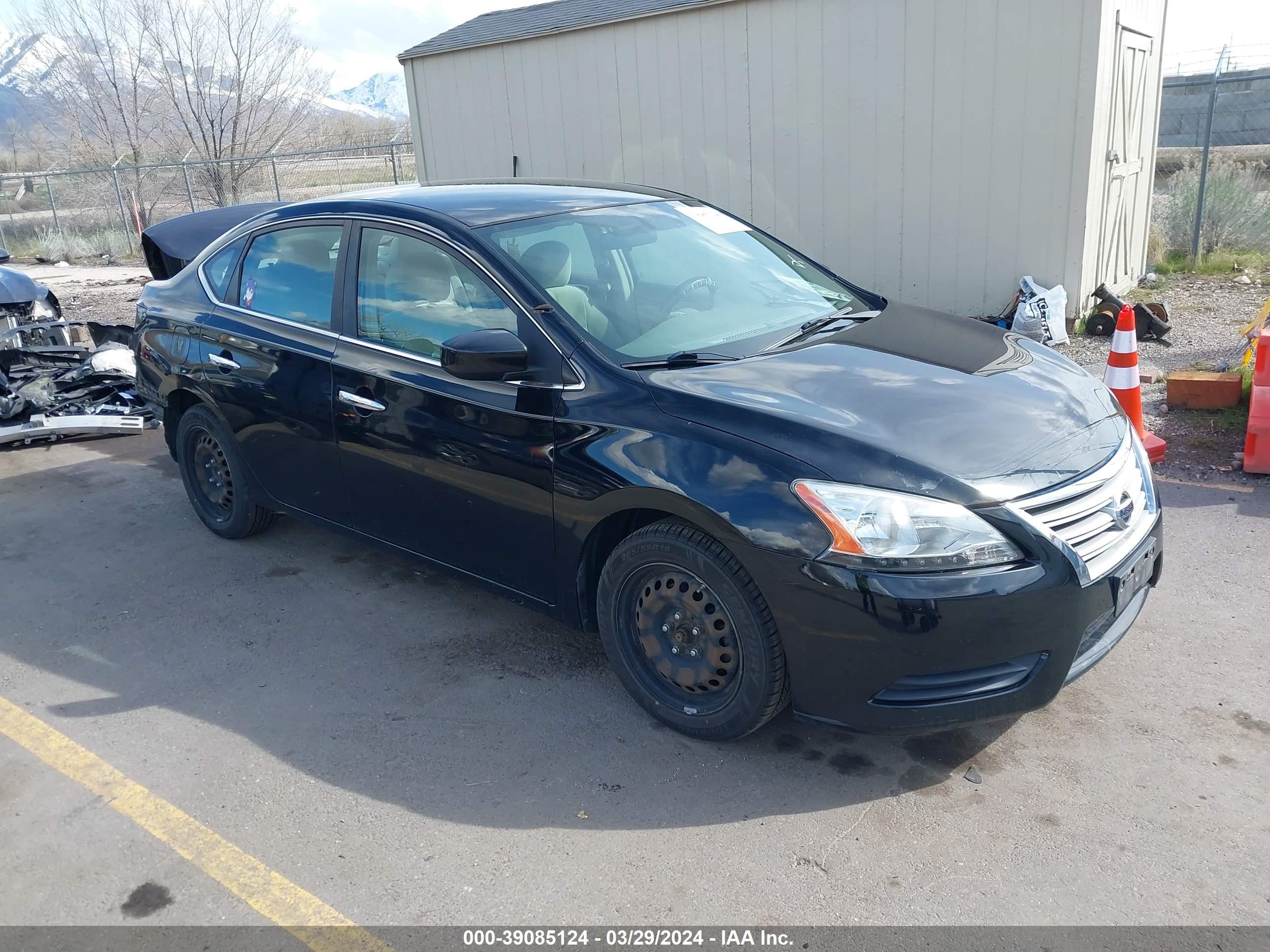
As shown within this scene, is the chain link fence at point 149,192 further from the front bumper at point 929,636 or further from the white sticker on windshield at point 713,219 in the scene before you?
the front bumper at point 929,636

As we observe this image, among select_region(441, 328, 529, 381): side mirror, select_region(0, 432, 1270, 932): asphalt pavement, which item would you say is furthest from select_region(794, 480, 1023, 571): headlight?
select_region(441, 328, 529, 381): side mirror

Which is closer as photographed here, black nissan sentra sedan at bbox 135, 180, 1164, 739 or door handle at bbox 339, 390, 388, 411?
black nissan sentra sedan at bbox 135, 180, 1164, 739

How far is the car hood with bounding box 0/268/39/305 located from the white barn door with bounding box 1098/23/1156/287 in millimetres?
9640

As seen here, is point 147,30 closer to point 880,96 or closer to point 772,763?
point 880,96

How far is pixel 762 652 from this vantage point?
10.1ft

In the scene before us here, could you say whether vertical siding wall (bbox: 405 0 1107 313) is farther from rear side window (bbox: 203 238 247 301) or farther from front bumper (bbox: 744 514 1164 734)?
front bumper (bbox: 744 514 1164 734)

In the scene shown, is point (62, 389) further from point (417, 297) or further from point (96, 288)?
point (96, 288)

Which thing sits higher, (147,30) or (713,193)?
(147,30)

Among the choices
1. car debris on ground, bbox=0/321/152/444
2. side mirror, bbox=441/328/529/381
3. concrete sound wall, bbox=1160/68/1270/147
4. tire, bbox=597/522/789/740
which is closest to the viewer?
tire, bbox=597/522/789/740

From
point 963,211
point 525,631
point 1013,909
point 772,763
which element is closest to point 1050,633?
point 1013,909

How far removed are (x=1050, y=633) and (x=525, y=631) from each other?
2.17 m

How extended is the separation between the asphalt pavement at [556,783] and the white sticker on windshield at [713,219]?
1.91 meters

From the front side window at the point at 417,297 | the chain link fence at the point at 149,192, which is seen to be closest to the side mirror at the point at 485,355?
the front side window at the point at 417,297

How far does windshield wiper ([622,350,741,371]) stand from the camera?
11.4ft
